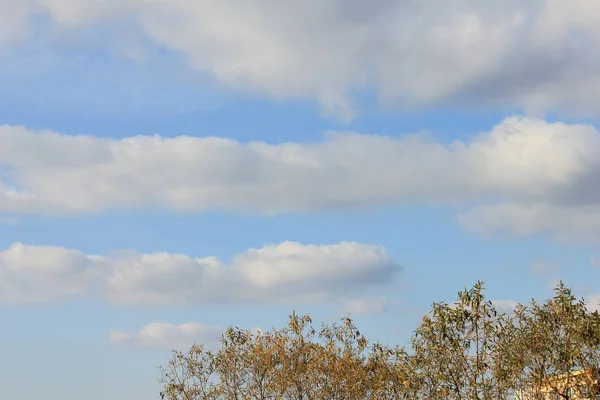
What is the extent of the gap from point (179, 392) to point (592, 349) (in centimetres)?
2409

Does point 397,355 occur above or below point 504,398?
above

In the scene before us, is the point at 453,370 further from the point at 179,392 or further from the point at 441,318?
the point at 179,392

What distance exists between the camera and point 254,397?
44.5 m

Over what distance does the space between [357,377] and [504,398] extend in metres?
9.44

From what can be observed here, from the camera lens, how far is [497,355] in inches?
1276

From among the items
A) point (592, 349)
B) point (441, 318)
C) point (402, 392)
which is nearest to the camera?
point (592, 349)

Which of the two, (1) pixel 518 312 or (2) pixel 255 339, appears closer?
(1) pixel 518 312

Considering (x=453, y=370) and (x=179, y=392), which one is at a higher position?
(x=179, y=392)

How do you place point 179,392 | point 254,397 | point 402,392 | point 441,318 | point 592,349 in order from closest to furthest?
1. point 592,349
2. point 441,318
3. point 402,392
4. point 254,397
5. point 179,392

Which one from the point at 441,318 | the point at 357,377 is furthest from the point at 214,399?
the point at 441,318

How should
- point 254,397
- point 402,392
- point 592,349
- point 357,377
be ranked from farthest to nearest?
1. point 254,397
2. point 357,377
3. point 402,392
4. point 592,349

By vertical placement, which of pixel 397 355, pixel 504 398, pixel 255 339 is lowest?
pixel 504 398

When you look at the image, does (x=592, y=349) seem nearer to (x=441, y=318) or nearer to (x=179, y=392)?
(x=441, y=318)

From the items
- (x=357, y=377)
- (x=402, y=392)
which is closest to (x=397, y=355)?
(x=402, y=392)
